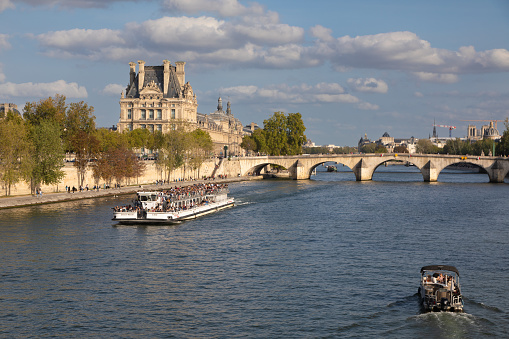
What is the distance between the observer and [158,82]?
166m

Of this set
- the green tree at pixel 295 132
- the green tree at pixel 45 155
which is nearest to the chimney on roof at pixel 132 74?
the green tree at pixel 295 132

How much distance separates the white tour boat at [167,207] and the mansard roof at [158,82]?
8608cm

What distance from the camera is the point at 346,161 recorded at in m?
146

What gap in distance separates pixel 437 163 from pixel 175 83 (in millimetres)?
70188

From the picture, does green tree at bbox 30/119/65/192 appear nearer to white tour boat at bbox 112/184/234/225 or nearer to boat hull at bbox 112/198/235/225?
white tour boat at bbox 112/184/234/225

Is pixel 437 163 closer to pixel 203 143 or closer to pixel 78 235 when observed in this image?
pixel 203 143

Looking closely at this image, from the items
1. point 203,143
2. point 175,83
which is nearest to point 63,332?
point 203,143

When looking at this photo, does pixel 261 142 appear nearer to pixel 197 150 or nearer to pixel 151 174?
pixel 197 150

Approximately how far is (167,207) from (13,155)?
2467 centimetres

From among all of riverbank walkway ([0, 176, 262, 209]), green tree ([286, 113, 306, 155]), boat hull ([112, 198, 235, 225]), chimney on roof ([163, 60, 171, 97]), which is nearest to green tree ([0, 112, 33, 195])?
riverbank walkway ([0, 176, 262, 209])

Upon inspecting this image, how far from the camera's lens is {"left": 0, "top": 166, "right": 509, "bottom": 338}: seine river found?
31078mm

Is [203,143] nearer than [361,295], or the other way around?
[361,295]

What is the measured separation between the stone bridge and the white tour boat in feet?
214

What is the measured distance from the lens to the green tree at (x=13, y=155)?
255 feet
